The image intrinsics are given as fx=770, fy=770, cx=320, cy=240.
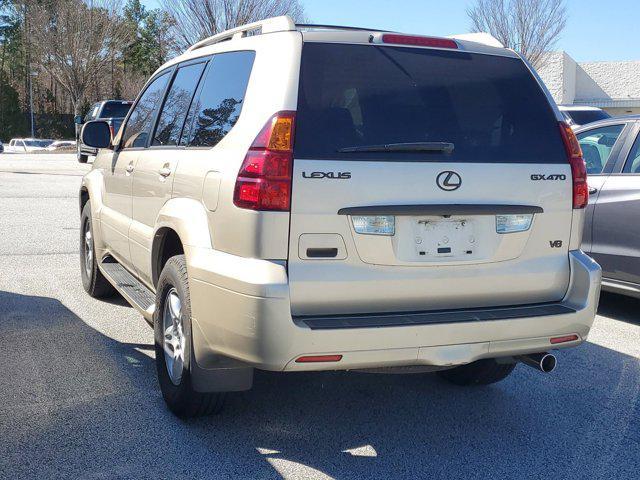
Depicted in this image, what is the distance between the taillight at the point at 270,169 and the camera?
3.26 meters

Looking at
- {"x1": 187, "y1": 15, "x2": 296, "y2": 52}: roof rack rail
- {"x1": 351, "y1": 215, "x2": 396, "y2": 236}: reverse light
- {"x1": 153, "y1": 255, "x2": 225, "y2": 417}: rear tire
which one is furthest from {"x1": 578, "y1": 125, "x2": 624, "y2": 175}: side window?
{"x1": 153, "y1": 255, "x2": 225, "y2": 417}: rear tire

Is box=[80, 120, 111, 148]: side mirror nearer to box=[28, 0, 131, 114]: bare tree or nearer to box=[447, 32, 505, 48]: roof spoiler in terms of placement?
box=[447, 32, 505, 48]: roof spoiler

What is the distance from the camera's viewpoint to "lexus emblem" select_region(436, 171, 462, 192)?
3465 mm

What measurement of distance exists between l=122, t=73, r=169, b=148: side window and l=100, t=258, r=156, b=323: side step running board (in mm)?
914

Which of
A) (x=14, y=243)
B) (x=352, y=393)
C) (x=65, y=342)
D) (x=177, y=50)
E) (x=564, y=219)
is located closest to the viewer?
(x=564, y=219)

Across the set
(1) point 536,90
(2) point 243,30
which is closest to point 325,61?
(2) point 243,30

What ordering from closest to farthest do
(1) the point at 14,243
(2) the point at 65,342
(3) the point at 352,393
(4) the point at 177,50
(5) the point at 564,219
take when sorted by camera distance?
(5) the point at 564,219
(3) the point at 352,393
(2) the point at 65,342
(1) the point at 14,243
(4) the point at 177,50

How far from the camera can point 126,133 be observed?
5.55 metres

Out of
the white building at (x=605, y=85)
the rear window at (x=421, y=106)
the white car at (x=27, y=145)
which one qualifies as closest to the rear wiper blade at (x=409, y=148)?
the rear window at (x=421, y=106)

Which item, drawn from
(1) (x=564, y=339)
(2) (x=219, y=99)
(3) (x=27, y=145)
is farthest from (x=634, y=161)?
(3) (x=27, y=145)

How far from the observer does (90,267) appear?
667cm

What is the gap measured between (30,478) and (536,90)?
304 cm

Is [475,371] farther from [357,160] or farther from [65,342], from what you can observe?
[65,342]

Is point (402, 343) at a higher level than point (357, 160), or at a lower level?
lower
